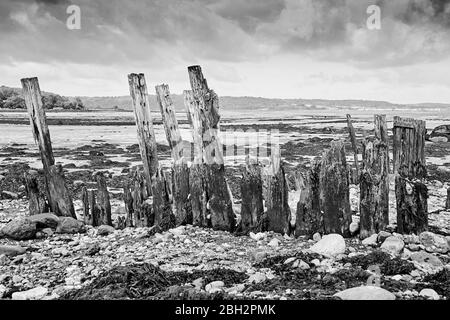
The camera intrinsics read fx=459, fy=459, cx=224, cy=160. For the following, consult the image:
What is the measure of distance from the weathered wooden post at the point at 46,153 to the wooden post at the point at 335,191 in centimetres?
451

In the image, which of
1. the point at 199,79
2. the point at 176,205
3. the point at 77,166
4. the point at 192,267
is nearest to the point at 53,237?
the point at 176,205

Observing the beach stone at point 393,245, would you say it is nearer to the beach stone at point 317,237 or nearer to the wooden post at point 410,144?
the beach stone at point 317,237

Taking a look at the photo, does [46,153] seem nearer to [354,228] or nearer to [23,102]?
[354,228]

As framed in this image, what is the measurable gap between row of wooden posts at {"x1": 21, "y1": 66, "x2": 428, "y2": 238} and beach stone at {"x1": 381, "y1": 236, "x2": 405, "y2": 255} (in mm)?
429

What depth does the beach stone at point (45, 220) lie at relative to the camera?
7590 millimetres

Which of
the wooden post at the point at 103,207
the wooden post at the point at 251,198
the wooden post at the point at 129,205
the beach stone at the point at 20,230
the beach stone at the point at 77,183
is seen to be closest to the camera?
the wooden post at the point at 251,198

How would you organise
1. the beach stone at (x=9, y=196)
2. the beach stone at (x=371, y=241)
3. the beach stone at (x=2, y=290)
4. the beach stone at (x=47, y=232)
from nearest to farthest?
the beach stone at (x=2, y=290) < the beach stone at (x=371, y=241) < the beach stone at (x=47, y=232) < the beach stone at (x=9, y=196)

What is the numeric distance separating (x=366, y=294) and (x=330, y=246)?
5.78ft

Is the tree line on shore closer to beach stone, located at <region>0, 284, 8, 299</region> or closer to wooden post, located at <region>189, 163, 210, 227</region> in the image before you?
wooden post, located at <region>189, 163, 210, 227</region>

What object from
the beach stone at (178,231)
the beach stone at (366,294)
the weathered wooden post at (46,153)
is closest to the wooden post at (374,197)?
the beach stone at (366,294)

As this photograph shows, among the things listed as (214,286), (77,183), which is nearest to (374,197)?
A: (214,286)

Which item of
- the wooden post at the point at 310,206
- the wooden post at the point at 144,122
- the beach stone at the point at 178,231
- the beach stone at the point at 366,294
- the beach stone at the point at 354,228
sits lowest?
the beach stone at the point at 178,231

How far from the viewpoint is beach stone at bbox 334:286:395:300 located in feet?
14.0
